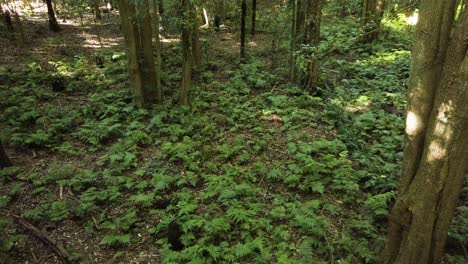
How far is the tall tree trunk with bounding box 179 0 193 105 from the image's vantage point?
30.5ft

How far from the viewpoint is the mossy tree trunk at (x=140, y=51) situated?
10.2 m

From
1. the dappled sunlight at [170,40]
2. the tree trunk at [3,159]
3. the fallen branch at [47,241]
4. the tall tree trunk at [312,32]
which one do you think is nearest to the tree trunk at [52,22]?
the dappled sunlight at [170,40]

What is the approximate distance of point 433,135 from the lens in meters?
3.79

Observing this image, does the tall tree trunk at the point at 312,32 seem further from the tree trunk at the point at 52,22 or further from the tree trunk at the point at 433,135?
the tree trunk at the point at 52,22

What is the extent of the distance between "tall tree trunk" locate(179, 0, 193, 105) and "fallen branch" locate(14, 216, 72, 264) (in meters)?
6.04

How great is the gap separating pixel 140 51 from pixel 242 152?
544 centimetres

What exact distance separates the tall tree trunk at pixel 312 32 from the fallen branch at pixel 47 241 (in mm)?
8990

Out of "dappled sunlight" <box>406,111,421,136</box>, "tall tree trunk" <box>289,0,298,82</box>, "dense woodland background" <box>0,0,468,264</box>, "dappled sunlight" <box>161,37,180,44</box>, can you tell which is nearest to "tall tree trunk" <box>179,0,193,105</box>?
"dense woodland background" <box>0,0,468,264</box>

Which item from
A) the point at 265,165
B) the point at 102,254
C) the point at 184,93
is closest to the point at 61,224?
the point at 102,254

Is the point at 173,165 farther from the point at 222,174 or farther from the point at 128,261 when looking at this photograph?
the point at 128,261

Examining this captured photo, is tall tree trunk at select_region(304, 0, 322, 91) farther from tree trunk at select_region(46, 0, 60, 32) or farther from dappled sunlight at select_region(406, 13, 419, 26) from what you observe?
tree trunk at select_region(46, 0, 60, 32)

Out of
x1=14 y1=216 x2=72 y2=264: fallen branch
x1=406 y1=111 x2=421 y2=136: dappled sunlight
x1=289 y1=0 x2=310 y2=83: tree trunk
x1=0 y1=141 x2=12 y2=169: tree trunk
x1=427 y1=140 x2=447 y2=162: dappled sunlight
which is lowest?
x1=14 y1=216 x2=72 y2=264: fallen branch

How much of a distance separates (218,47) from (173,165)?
11598 mm

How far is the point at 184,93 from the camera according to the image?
10.9 m
